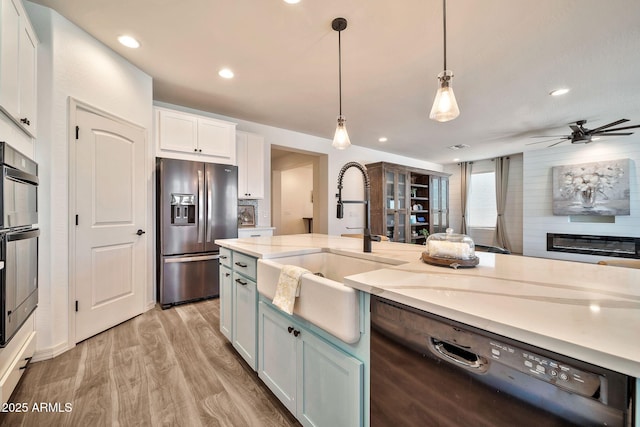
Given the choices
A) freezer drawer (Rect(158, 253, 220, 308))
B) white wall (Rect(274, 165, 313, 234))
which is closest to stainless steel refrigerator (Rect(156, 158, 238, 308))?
freezer drawer (Rect(158, 253, 220, 308))

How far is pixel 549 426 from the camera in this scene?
54cm

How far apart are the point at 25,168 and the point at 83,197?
2.05 ft

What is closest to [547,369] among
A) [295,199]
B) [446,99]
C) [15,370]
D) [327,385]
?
[327,385]

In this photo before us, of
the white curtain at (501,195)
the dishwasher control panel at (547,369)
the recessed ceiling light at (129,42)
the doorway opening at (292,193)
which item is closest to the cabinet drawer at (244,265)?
the dishwasher control panel at (547,369)

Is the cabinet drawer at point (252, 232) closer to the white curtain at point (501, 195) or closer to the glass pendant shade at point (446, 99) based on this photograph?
the glass pendant shade at point (446, 99)

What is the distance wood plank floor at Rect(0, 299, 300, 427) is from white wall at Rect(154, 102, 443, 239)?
7.65ft

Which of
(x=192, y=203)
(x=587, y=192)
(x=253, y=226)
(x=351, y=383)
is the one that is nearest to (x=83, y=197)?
(x=192, y=203)

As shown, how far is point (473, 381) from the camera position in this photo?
0.66 metres

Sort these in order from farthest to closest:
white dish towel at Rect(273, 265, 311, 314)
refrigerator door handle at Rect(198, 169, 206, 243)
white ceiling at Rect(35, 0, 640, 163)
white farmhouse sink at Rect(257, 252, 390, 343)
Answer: refrigerator door handle at Rect(198, 169, 206, 243) → white ceiling at Rect(35, 0, 640, 163) → white dish towel at Rect(273, 265, 311, 314) → white farmhouse sink at Rect(257, 252, 390, 343)

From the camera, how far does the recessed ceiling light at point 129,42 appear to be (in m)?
2.15

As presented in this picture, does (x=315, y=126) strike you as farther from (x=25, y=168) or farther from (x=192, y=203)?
(x=25, y=168)

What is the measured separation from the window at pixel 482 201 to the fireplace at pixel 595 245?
1403mm

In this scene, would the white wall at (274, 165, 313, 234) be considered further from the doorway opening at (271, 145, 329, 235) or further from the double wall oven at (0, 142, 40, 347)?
the double wall oven at (0, 142, 40, 347)

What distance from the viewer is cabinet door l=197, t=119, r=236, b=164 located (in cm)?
321
